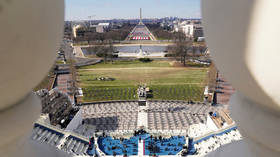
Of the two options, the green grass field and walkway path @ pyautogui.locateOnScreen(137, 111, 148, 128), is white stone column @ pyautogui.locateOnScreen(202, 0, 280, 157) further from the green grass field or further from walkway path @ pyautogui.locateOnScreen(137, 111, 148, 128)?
the green grass field

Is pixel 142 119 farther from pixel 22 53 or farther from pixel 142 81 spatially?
pixel 22 53

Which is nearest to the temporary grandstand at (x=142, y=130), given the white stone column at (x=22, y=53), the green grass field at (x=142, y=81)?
the green grass field at (x=142, y=81)

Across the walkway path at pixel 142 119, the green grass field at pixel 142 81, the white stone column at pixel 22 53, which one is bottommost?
the walkway path at pixel 142 119

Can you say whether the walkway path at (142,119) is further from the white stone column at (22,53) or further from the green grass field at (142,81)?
the white stone column at (22,53)

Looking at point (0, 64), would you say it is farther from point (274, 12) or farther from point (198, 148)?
point (198, 148)

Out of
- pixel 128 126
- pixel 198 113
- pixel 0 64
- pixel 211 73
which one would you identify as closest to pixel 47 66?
pixel 0 64

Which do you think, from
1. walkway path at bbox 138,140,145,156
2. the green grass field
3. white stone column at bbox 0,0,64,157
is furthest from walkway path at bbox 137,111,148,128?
white stone column at bbox 0,0,64,157
